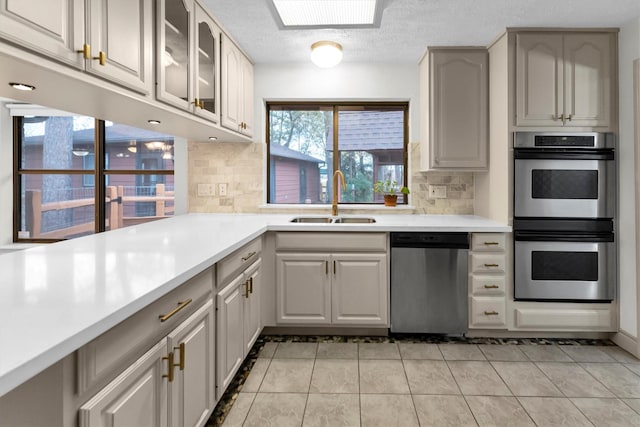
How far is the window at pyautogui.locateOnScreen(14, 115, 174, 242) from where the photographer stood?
362cm

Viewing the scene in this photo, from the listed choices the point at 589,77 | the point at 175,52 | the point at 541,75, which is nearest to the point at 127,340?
the point at 175,52

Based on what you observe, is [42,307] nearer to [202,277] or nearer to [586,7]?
[202,277]

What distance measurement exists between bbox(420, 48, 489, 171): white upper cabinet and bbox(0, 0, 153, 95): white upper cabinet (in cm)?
212

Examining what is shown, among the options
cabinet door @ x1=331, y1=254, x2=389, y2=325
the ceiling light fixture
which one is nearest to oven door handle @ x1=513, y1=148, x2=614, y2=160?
cabinet door @ x1=331, y1=254, x2=389, y2=325

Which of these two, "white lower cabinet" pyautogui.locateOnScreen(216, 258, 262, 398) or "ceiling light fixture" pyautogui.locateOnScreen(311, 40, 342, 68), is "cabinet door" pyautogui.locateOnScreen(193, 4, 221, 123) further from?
"white lower cabinet" pyautogui.locateOnScreen(216, 258, 262, 398)

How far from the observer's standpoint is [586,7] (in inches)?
96.5

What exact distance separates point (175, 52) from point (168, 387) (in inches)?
64.5

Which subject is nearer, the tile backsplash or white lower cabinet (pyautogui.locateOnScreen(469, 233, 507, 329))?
white lower cabinet (pyautogui.locateOnScreen(469, 233, 507, 329))

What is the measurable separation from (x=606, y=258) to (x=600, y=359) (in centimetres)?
70

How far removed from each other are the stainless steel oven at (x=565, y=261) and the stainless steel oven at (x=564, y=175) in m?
0.10

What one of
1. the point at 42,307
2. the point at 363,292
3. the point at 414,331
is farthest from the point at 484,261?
the point at 42,307

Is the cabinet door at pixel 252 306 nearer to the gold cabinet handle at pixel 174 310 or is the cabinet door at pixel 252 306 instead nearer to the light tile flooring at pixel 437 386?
the light tile flooring at pixel 437 386

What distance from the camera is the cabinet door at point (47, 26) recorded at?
3.65 feet

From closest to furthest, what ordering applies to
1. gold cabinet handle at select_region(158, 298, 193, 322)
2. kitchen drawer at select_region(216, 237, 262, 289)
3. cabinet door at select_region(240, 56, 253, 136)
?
gold cabinet handle at select_region(158, 298, 193, 322) < kitchen drawer at select_region(216, 237, 262, 289) < cabinet door at select_region(240, 56, 253, 136)
